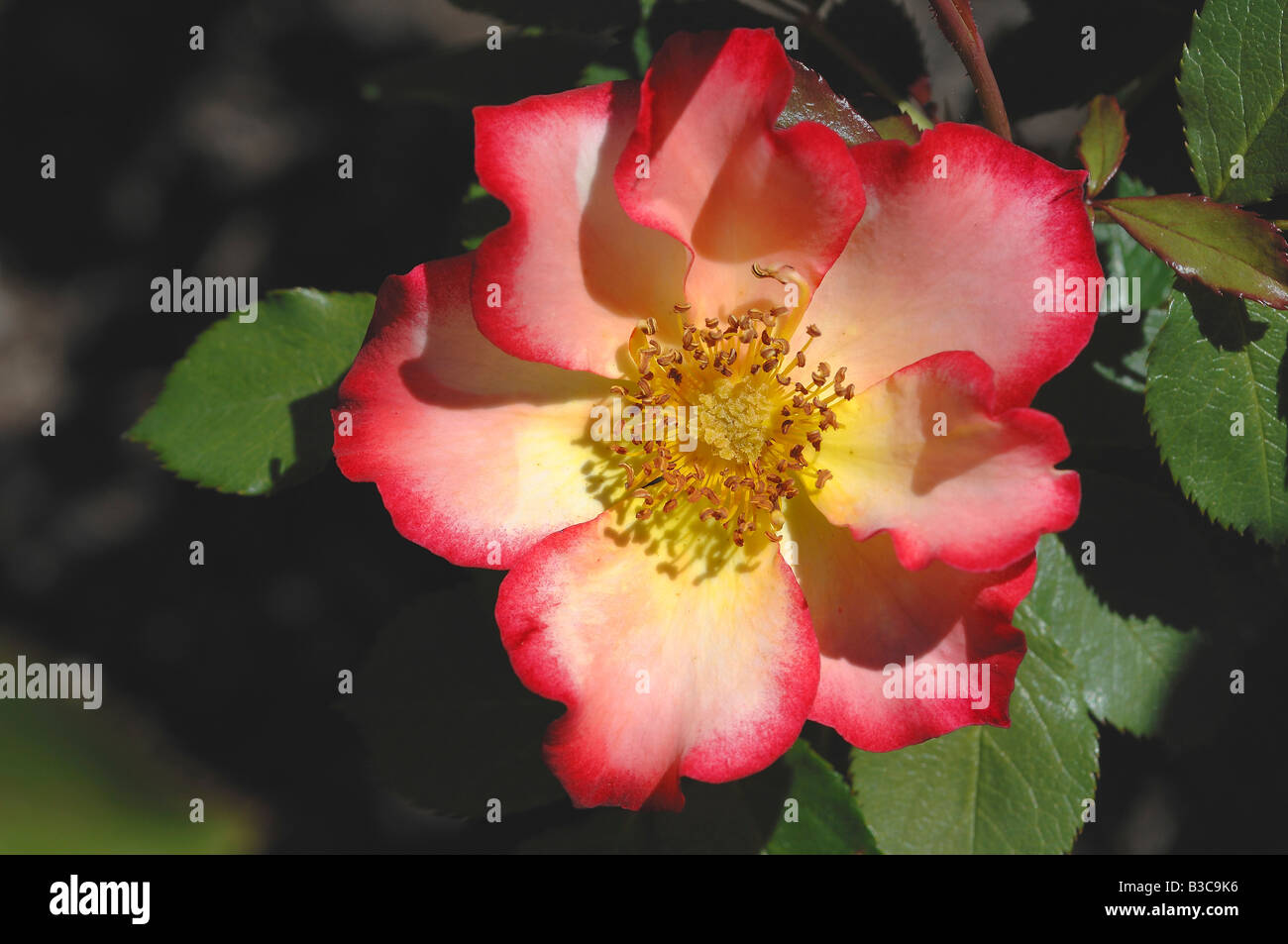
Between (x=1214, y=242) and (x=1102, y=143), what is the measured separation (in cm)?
19

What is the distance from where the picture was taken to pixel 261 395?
5.06 feet

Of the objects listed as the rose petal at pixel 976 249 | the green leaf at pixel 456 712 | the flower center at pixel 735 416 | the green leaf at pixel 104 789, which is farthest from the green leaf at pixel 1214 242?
the green leaf at pixel 104 789

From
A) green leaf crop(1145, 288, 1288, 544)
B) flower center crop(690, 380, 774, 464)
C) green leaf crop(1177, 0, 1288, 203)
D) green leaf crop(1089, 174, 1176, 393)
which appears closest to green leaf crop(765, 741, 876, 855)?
flower center crop(690, 380, 774, 464)

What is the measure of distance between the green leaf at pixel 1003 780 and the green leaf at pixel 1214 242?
0.65 m

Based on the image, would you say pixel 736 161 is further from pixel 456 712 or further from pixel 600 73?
pixel 456 712

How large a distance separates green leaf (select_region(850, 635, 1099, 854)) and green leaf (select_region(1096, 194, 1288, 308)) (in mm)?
648

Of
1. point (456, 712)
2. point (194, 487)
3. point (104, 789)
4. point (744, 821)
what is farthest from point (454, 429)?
point (104, 789)

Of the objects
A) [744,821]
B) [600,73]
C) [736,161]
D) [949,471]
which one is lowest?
[744,821]

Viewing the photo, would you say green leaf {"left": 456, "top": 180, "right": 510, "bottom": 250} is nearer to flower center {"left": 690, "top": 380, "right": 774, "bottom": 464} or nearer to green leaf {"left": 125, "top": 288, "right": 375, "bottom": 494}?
green leaf {"left": 125, "top": 288, "right": 375, "bottom": 494}

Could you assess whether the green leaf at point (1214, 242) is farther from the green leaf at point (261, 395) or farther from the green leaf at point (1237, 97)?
the green leaf at point (261, 395)

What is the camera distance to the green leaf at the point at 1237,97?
1.31 m

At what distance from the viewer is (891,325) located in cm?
128

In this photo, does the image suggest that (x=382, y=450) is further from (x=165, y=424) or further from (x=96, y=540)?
(x=96, y=540)
